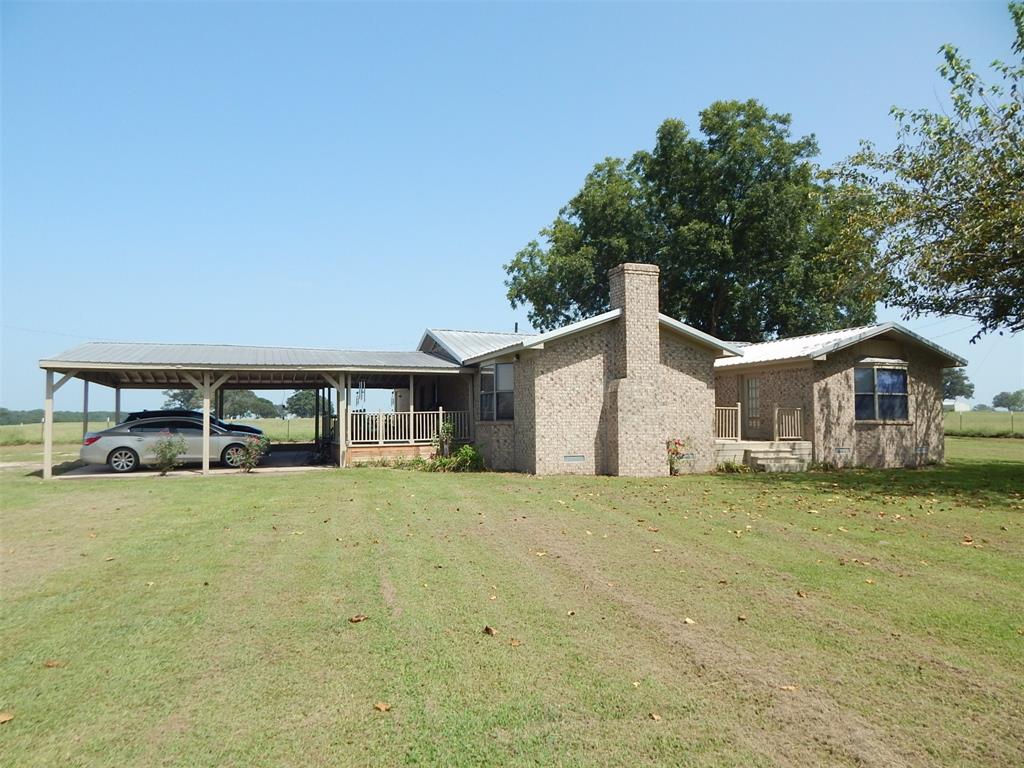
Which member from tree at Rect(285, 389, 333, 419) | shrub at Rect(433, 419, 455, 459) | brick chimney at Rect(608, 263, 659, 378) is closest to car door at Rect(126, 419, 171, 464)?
shrub at Rect(433, 419, 455, 459)

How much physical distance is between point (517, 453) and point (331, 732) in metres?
14.3

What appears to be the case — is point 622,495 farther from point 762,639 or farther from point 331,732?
point 331,732

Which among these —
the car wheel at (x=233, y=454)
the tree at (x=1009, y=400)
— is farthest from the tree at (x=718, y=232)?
the tree at (x=1009, y=400)

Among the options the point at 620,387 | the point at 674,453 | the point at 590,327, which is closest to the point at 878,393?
the point at 674,453

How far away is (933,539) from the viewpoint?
27.9 ft

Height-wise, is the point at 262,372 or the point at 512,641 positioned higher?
the point at 262,372

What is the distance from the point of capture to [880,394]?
20.0m

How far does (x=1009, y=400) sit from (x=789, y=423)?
172m

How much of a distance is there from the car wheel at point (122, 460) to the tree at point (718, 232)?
21489 mm

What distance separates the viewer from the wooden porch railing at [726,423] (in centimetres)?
1956

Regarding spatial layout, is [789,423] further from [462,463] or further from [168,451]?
[168,451]

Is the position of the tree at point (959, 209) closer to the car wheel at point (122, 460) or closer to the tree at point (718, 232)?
the tree at point (718, 232)

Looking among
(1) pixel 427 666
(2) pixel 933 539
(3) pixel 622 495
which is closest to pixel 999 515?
(2) pixel 933 539

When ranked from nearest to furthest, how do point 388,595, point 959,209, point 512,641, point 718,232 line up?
point 512,641, point 388,595, point 959,209, point 718,232
